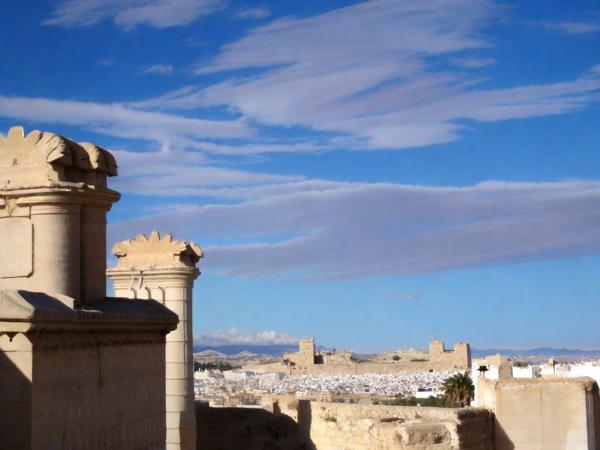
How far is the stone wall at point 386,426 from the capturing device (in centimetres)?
1243

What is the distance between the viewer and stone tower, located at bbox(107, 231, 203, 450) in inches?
457

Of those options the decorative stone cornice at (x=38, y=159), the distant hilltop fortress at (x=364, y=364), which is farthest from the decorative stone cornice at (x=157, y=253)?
the distant hilltop fortress at (x=364, y=364)

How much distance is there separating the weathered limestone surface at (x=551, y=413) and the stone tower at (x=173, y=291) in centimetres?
438

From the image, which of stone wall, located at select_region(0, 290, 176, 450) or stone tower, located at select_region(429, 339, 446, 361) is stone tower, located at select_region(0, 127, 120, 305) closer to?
stone wall, located at select_region(0, 290, 176, 450)

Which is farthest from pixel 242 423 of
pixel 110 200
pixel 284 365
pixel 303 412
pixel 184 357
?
pixel 284 365

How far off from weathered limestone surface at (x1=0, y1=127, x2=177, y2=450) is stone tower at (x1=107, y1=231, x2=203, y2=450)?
355 cm

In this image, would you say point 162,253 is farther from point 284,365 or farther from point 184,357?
point 284,365

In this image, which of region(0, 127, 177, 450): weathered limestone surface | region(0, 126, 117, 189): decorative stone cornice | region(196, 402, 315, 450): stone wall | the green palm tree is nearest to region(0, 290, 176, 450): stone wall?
region(0, 127, 177, 450): weathered limestone surface

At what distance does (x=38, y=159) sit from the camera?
23.2 ft

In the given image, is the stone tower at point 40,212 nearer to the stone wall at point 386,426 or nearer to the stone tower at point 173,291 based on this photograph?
the stone tower at point 173,291

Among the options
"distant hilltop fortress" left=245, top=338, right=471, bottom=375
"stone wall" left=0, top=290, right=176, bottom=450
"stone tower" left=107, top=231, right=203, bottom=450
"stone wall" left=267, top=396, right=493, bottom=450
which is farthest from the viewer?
"distant hilltop fortress" left=245, top=338, right=471, bottom=375

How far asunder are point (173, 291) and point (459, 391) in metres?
18.6

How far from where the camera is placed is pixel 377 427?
13.5 meters

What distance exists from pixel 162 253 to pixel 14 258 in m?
4.86
